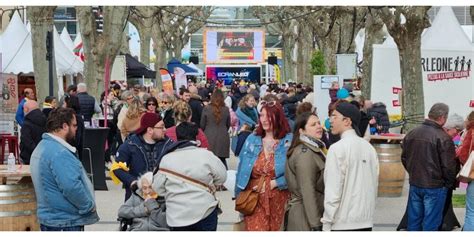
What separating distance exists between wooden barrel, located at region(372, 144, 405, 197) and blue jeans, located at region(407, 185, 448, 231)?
3696mm

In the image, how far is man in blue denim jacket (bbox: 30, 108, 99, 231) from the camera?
703 cm

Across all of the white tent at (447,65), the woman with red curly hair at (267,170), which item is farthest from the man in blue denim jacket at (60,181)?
the white tent at (447,65)

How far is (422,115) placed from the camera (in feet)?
61.3

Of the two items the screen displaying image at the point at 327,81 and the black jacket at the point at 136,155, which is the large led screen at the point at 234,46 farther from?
the black jacket at the point at 136,155

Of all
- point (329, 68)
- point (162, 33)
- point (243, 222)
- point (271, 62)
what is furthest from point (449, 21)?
point (271, 62)

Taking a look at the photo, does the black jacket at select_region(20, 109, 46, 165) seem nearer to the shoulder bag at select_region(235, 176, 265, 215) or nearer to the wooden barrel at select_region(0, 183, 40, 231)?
the wooden barrel at select_region(0, 183, 40, 231)

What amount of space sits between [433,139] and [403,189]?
595cm

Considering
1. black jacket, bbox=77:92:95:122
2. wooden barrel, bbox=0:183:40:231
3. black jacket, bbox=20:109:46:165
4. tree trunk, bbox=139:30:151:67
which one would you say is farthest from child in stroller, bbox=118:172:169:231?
tree trunk, bbox=139:30:151:67

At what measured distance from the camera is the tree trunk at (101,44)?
26.4 m

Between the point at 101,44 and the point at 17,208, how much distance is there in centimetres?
1820

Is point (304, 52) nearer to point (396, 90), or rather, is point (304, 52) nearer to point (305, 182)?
point (396, 90)

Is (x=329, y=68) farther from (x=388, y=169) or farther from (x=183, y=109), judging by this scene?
(x=183, y=109)

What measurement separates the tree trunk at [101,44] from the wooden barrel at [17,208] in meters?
17.8

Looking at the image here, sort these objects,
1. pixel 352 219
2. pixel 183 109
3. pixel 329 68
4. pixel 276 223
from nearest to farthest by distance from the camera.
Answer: pixel 352 219 < pixel 276 223 < pixel 183 109 < pixel 329 68
